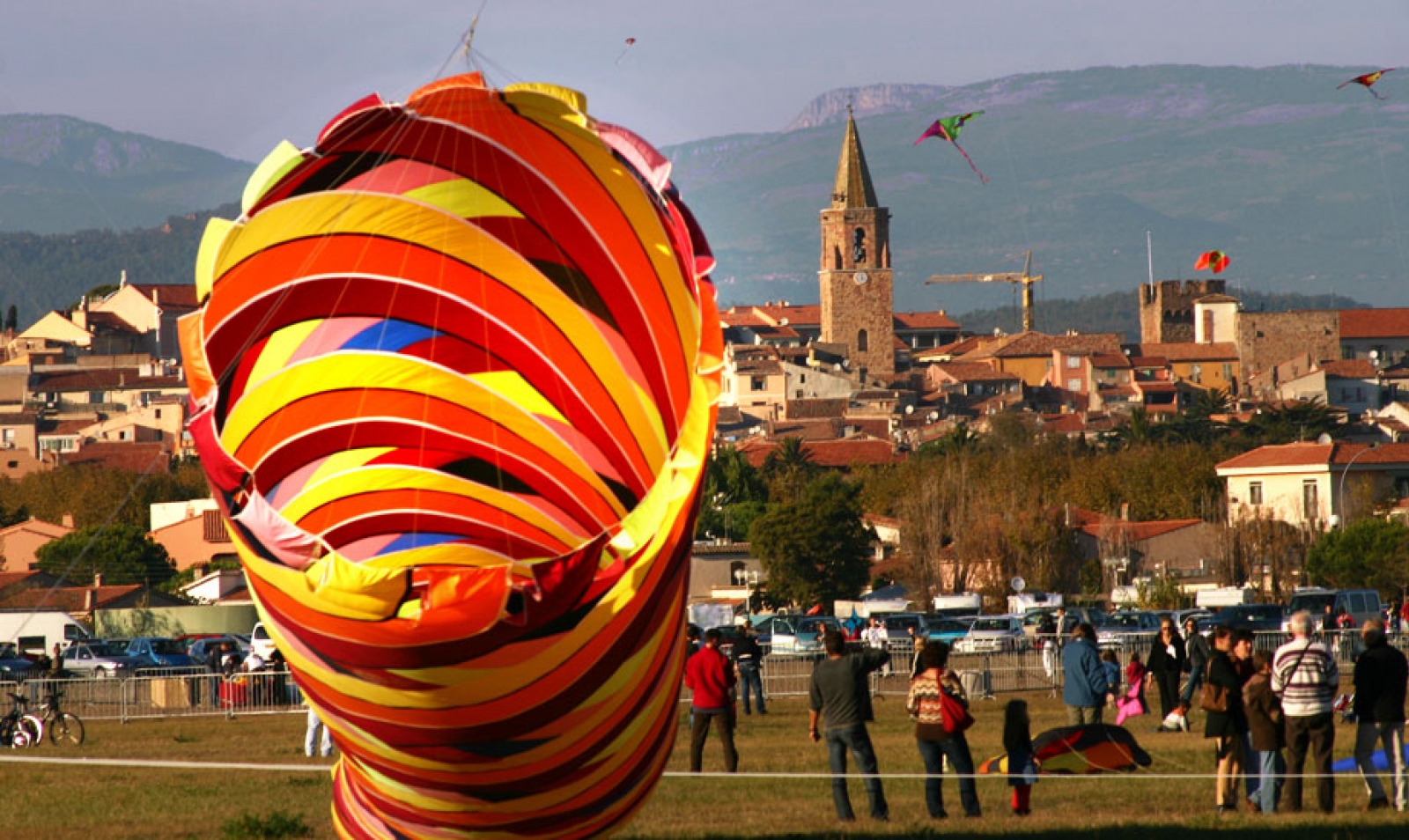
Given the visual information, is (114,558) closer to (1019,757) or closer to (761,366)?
(1019,757)

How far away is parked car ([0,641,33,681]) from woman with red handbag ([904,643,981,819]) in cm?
2663

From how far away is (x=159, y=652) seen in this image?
4681 cm

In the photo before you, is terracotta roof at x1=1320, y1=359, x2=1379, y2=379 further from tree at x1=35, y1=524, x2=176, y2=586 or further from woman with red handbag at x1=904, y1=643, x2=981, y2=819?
woman with red handbag at x1=904, y1=643, x2=981, y2=819

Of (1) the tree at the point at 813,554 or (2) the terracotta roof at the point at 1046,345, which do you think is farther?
(2) the terracotta roof at the point at 1046,345

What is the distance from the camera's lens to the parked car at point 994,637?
46844 mm

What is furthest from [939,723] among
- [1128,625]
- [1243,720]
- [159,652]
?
[1128,625]

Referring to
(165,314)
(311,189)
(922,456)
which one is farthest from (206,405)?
(165,314)

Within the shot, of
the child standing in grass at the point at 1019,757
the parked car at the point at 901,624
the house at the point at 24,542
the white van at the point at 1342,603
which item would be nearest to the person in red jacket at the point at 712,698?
the child standing in grass at the point at 1019,757

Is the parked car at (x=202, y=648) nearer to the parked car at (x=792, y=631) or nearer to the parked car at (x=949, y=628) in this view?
the parked car at (x=792, y=631)

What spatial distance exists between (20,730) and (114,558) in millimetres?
57942

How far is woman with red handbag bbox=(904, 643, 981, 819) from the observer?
55.2 ft

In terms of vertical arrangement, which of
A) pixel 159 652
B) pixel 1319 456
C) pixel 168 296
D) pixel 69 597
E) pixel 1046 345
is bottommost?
pixel 159 652

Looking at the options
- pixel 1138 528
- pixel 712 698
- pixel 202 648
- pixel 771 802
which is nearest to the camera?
pixel 771 802

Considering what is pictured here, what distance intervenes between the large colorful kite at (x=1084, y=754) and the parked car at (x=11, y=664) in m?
24.6
